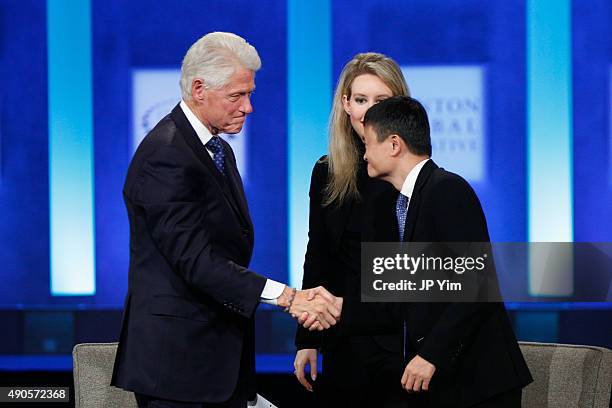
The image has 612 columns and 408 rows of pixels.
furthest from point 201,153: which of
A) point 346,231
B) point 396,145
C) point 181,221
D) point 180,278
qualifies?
point 346,231

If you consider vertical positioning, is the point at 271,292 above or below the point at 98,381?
above

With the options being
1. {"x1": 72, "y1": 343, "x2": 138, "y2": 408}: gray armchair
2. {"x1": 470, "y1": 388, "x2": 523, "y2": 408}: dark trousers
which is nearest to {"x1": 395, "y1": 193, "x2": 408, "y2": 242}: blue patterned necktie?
{"x1": 470, "y1": 388, "x2": 523, "y2": 408}: dark trousers

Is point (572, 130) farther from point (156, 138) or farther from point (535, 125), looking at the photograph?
point (156, 138)

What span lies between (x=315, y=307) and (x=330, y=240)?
270 mm

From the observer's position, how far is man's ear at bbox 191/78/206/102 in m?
2.15

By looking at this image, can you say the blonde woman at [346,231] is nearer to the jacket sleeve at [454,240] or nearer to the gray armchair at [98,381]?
the jacket sleeve at [454,240]

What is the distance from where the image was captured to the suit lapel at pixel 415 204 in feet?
6.73

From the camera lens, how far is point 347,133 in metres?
2.61

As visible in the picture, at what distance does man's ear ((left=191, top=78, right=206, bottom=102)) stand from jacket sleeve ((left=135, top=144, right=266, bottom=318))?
18 centimetres

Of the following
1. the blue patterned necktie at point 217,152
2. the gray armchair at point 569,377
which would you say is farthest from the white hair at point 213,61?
the gray armchair at point 569,377

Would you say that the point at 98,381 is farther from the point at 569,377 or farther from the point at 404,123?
the point at 569,377

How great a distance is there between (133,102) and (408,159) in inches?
102

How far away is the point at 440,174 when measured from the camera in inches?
80.5

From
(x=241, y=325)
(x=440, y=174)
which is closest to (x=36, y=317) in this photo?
(x=241, y=325)
